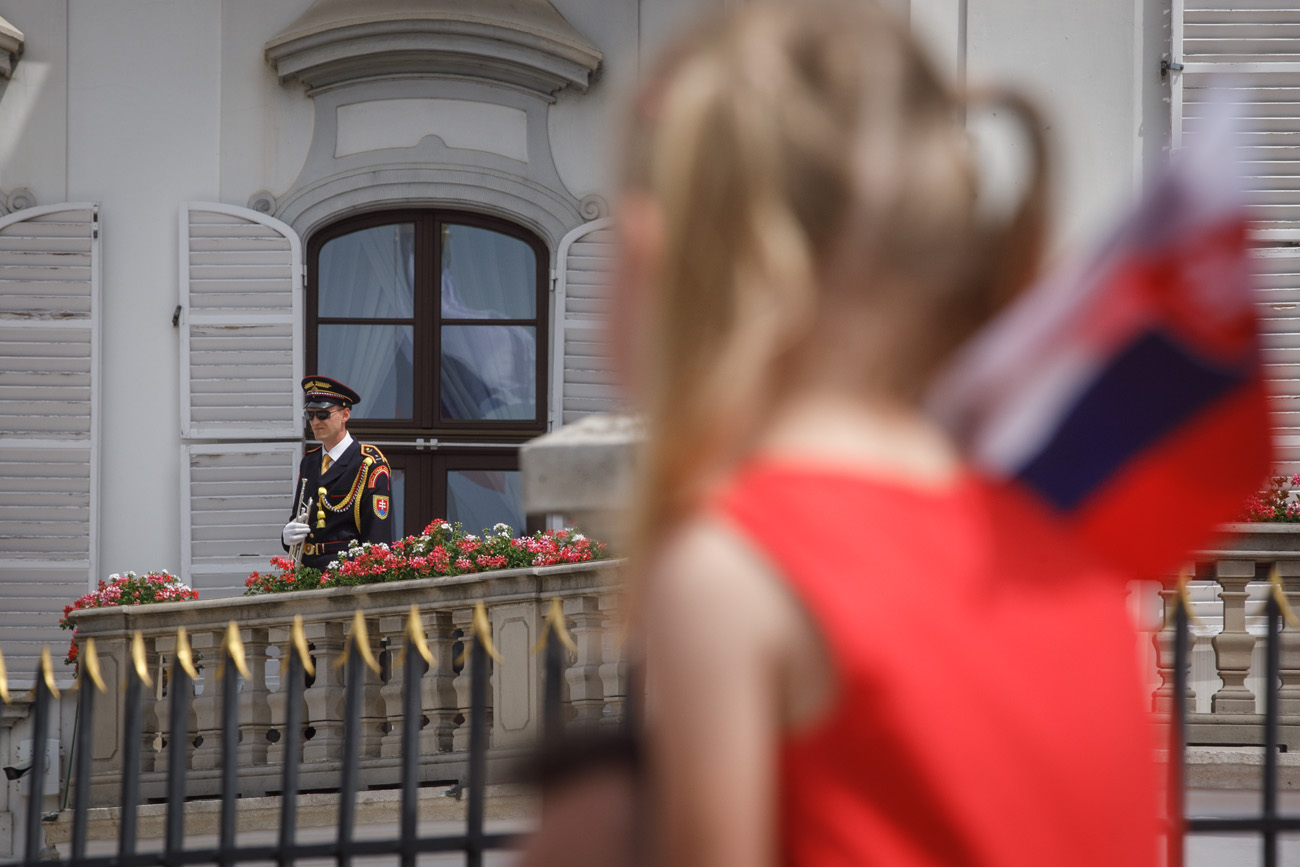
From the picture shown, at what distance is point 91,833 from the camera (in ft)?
21.0

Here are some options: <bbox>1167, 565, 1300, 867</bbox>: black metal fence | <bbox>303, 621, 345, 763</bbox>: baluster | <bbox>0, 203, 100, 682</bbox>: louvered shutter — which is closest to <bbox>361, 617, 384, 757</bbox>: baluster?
<bbox>303, 621, 345, 763</bbox>: baluster

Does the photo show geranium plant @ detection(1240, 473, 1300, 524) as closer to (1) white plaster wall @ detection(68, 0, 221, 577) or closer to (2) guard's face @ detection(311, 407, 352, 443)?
(2) guard's face @ detection(311, 407, 352, 443)

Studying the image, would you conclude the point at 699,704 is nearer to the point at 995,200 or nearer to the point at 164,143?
the point at 995,200

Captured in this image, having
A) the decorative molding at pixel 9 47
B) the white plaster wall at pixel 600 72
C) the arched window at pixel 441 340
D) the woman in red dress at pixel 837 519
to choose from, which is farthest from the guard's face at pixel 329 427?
the woman in red dress at pixel 837 519

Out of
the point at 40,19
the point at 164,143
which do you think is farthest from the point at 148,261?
the point at 40,19

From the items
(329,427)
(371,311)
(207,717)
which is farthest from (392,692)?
(371,311)

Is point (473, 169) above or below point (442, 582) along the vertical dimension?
above

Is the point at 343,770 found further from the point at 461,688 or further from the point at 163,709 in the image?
the point at 163,709

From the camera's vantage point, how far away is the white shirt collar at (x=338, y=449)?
294 inches

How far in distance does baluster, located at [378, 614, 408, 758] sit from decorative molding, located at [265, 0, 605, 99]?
3.66m

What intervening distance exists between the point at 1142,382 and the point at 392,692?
19.2 ft

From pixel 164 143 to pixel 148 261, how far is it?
2.40ft

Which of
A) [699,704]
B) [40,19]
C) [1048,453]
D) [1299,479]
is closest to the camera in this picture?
[699,704]

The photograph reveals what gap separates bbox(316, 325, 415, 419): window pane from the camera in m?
8.73
